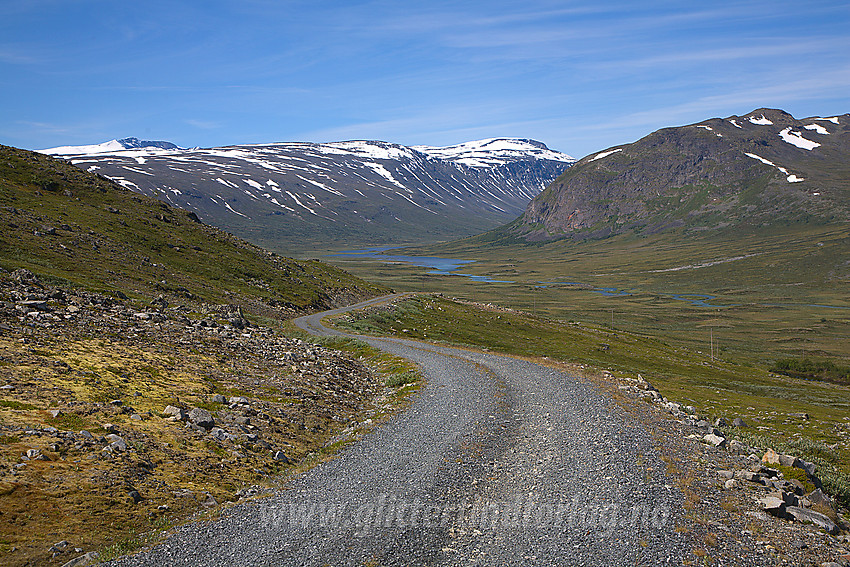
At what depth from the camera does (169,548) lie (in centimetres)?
1236

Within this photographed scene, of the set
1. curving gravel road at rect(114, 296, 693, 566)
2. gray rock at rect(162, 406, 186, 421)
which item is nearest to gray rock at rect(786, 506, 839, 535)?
curving gravel road at rect(114, 296, 693, 566)

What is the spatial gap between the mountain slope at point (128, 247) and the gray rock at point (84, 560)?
36041 millimetres

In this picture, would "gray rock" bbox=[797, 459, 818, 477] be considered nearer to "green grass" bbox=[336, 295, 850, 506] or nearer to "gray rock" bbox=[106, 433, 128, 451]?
"green grass" bbox=[336, 295, 850, 506]

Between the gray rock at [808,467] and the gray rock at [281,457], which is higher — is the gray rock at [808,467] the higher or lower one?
the lower one

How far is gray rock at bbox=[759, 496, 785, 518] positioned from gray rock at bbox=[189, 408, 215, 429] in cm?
1974

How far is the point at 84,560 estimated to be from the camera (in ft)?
37.4

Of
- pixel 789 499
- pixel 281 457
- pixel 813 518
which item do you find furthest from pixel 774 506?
pixel 281 457

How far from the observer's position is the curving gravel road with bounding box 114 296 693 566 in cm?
1288

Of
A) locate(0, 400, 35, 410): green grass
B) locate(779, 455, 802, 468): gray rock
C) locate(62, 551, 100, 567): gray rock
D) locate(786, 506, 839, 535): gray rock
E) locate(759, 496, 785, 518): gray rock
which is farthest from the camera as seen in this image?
locate(779, 455, 802, 468): gray rock

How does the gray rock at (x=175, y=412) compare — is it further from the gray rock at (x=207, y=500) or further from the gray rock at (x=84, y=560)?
the gray rock at (x=84, y=560)

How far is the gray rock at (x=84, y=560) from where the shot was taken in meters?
11.2

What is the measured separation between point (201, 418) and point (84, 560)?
8.85 meters

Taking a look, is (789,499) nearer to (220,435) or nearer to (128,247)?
(220,435)

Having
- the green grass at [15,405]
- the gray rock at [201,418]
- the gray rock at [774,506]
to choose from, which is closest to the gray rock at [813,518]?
the gray rock at [774,506]
